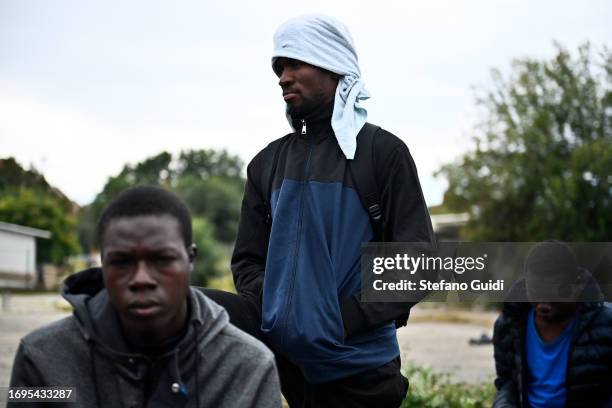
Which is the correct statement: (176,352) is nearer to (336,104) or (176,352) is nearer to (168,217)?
(168,217)

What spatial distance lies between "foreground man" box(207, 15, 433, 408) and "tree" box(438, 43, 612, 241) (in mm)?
20349

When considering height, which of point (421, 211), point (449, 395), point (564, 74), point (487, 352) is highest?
point (564, 74)

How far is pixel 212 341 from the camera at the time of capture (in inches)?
99.3

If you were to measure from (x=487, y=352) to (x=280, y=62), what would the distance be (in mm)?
10733

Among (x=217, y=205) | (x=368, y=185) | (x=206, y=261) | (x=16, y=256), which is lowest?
(x=206, y=261)

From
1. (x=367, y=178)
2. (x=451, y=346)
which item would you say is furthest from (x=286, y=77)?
(x=451, y=346)

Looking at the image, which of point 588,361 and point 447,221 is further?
point 447,221

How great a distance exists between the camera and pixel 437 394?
7164 millimetres

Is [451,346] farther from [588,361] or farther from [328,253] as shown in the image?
[328,253]

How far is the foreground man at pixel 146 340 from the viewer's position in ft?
7.85

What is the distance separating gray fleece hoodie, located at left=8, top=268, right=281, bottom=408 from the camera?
2.41 metres

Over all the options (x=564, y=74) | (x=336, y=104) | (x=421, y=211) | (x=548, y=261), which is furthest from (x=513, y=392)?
(x=564, y=74)

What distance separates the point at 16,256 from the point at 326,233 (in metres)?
32.6

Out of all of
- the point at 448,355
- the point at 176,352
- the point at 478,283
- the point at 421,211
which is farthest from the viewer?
the point at 448,355
